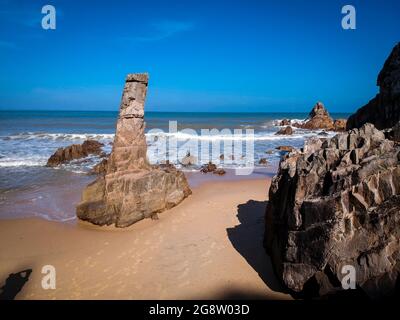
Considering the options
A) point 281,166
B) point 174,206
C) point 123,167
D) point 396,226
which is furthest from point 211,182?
point 396,226

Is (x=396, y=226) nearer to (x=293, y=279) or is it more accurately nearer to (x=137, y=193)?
(x=293, y=279)

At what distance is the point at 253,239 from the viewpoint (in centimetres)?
745

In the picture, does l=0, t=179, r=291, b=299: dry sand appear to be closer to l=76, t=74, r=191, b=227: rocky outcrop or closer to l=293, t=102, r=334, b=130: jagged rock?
l=76, t=74, r=191, b=227: rocky outcrop

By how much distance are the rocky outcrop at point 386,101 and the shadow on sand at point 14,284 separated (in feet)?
40.0

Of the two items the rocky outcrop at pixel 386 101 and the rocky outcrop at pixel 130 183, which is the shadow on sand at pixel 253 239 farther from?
the rocky outcrop at pixel 386 101

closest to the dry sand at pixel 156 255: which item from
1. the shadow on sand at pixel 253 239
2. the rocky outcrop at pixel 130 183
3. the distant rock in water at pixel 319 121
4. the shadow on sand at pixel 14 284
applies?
the shadow on sand at pixel 253 239

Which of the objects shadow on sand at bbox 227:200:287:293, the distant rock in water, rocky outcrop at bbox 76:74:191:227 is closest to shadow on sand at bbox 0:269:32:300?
rocky outcrop at bbox 76:74:191:227

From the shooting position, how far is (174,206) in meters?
10.4

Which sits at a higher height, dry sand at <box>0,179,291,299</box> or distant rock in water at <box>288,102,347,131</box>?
distant rock in water at <box>288,102,347,131</box>

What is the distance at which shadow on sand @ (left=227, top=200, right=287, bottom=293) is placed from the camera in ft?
19.5

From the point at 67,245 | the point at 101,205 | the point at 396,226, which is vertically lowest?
the point at 67,245

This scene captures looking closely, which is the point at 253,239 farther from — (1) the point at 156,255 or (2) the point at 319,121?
(2) the point at 319,121

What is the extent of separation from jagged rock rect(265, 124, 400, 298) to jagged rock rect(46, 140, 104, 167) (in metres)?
15.7
